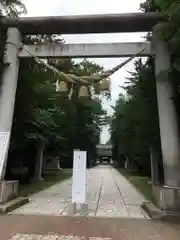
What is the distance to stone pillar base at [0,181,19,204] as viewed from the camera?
29.5 ft

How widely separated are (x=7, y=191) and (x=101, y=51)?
5.01m

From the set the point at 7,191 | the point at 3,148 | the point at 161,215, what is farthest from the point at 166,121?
the point at 7,191

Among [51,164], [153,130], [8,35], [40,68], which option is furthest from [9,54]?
[51,164]

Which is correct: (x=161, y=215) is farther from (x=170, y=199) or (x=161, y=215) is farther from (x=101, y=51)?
(x=101, y=51)

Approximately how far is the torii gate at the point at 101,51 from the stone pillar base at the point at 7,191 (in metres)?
0.50

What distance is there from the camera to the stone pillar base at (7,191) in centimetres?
899

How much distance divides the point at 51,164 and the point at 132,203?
29419mm

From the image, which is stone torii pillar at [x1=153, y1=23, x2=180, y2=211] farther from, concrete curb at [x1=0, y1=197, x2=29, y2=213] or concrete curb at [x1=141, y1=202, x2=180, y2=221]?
concrete curb at [x1=0, y1=197, x2=29, y2=213]

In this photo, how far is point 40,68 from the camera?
44.6ft

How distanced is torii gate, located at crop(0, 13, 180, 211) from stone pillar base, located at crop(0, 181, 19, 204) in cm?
50

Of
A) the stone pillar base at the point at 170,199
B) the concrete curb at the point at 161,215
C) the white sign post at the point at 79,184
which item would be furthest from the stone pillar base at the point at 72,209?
the stone pillar base at the point at 170,199

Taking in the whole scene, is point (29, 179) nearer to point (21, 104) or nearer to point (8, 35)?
point (21, 104)

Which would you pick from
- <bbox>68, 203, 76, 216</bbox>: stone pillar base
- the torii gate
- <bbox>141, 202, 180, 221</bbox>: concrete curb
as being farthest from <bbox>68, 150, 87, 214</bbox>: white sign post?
the torii gate

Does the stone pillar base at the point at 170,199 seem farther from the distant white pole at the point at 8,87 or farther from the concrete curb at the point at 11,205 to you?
the distant white pole at the point at 8,87
